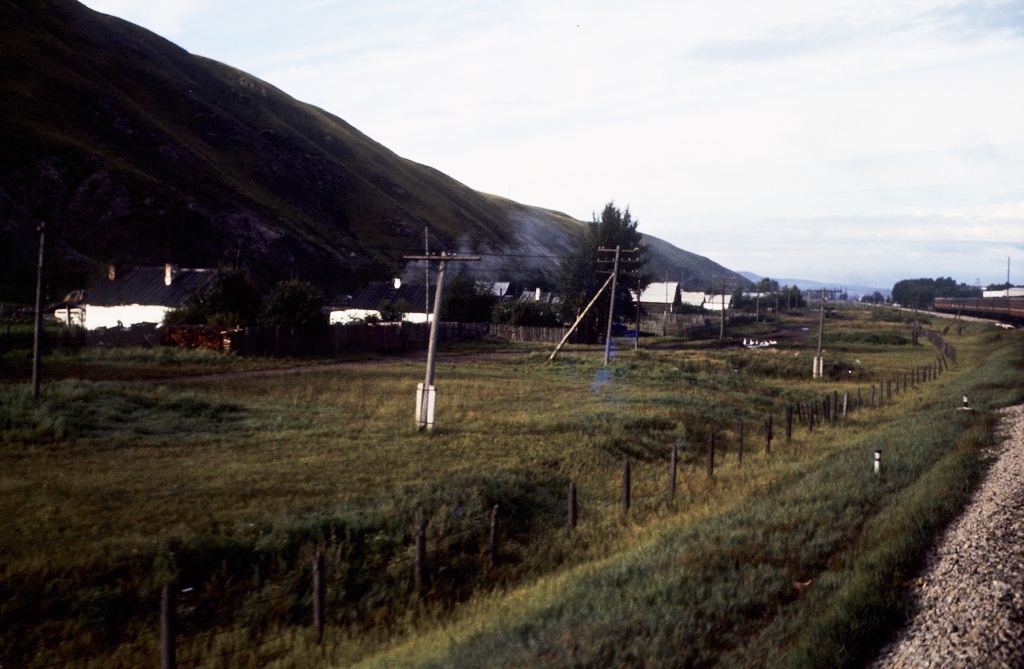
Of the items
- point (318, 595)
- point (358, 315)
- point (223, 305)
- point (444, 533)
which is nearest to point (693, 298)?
point (358, 315)

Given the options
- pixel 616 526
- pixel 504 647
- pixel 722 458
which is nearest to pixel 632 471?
pixel 722 458

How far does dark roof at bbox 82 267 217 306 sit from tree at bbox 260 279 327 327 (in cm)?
743

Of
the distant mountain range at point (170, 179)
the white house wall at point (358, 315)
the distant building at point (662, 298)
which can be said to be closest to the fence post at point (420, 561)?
the white house wall at point (358, 315)

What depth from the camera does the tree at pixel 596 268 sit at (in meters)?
77.2

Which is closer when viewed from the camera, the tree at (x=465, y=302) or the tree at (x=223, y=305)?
the tree at (x=223, y=305)

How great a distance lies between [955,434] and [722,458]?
Result: 6574 millimetres

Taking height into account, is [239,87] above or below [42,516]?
above

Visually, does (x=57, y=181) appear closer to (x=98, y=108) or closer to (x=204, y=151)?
(x=98, y=108)

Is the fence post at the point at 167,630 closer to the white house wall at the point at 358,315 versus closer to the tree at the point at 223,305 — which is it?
the tree at the point at 223,305

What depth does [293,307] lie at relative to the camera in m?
48.3

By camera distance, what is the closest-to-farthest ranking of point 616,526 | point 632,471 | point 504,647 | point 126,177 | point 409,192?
point 504,647 → point 616,526 → point 632,471 → point 126,177 → point 409,192

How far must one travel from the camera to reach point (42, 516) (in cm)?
1209

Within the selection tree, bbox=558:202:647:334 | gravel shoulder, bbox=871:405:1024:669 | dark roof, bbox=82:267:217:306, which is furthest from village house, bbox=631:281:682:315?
gravel shoulder, bbox=871:405:1024:669

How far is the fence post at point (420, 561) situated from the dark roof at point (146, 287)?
150ft
